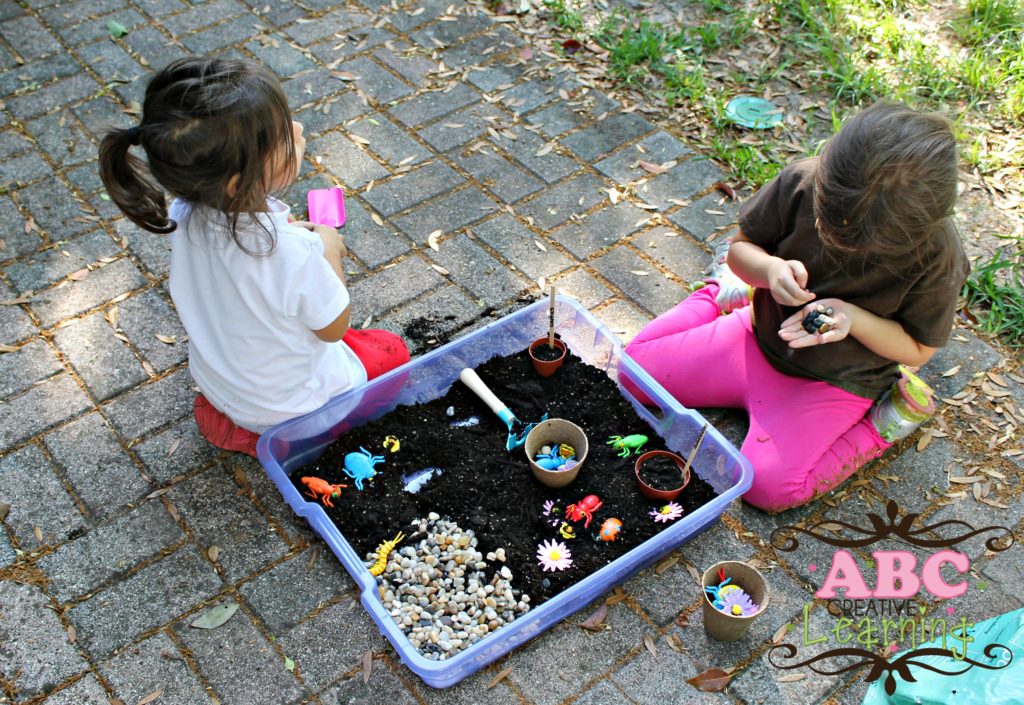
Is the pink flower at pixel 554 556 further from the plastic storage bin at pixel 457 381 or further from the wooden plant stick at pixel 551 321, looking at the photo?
the wooden plant stick at pixel 551 321

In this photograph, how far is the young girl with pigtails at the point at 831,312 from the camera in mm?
2195

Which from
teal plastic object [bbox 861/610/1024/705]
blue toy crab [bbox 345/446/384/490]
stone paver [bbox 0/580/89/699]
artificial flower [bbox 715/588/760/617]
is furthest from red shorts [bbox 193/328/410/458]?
teal plastic object [bbox 861/610/1024/705]

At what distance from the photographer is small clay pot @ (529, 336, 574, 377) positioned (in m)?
2.89

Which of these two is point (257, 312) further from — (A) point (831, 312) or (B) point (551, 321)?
(A) point (831, 312)

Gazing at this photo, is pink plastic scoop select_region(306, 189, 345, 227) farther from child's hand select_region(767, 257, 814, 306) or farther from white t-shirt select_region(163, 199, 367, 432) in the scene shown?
child's hand select_region(767, 257, 814, 306)

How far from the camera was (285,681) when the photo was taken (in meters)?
2.30

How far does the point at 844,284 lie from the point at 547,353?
3.17ft

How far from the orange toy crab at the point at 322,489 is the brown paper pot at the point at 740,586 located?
1093mm

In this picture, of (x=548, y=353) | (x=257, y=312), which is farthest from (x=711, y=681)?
(x=257, y=312)

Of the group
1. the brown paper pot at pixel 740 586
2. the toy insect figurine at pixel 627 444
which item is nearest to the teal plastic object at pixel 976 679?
the brown paper pot at pixel 740 586

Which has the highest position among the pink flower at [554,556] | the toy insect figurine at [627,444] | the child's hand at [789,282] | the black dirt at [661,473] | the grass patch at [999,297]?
the child's hand at [789,282]

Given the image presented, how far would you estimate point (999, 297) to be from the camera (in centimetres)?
331

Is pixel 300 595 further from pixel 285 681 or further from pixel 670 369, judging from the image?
pixel 670 369

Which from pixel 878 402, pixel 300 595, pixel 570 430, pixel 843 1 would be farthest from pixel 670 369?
pixel 843 1
